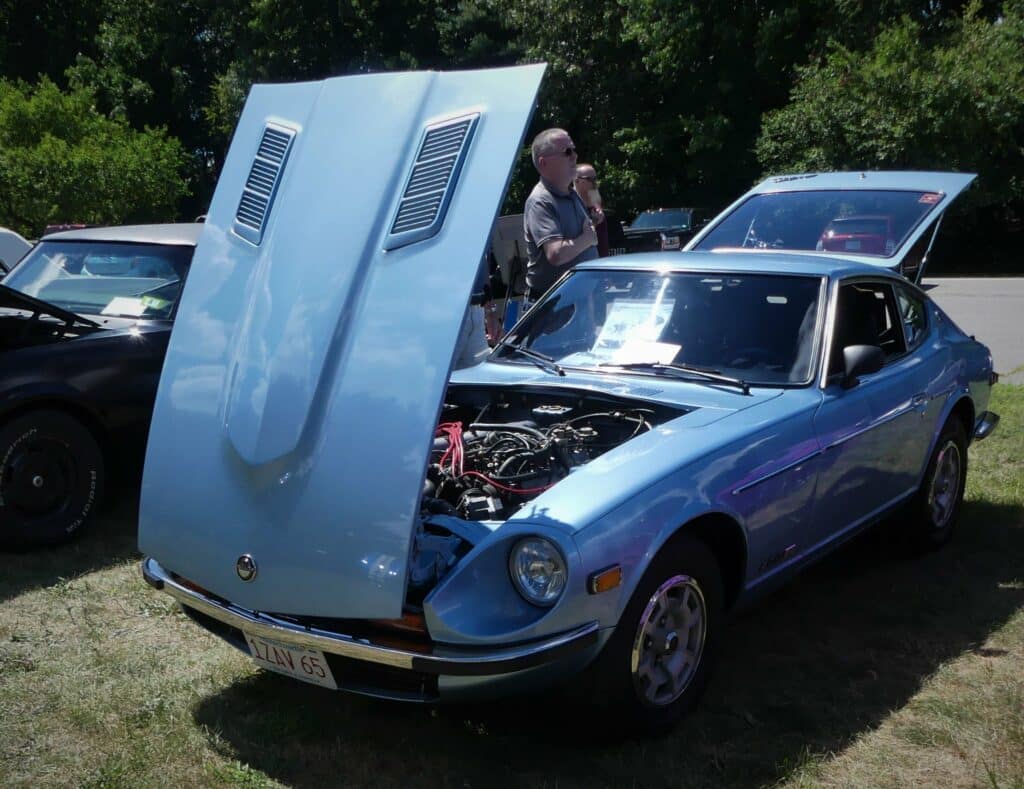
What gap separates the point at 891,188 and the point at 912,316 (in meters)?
1.67

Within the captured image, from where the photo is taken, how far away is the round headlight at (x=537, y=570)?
2.99m

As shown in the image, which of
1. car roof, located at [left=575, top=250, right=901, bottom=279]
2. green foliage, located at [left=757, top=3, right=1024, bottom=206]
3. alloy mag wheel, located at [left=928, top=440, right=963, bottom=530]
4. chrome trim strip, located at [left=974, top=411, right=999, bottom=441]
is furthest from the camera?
green foliage, located at [left=757, top=3, right=1024, bottom=206]

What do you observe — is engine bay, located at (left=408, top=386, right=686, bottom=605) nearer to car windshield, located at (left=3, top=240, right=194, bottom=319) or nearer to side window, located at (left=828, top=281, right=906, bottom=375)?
side window, located at (left=828, top=281, right=906, bottom=375)

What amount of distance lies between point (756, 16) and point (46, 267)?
82.6 feet

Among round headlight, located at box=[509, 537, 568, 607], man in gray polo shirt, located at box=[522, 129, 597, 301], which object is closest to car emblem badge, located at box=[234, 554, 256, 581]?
round headlight, located at box=[509, 537, 568, 607]

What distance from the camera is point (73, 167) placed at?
22.5 metres

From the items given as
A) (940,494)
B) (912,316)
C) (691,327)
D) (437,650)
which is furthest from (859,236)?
(437,650)

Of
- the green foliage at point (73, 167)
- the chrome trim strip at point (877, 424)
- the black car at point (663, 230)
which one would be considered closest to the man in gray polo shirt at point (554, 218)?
the chrome trim strip at point (877, 424)

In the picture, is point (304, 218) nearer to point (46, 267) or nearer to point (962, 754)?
point (962, 754)

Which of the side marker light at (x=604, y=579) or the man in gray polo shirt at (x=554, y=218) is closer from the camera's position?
the side marker light at (x=604, y=579)

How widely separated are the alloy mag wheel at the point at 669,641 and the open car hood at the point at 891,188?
3.12 m

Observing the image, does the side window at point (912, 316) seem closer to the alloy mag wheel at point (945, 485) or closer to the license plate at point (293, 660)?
the alloy mag wheel at point (945, 485)

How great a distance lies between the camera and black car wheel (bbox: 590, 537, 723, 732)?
3137 mm

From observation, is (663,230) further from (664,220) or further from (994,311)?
(994,311)
